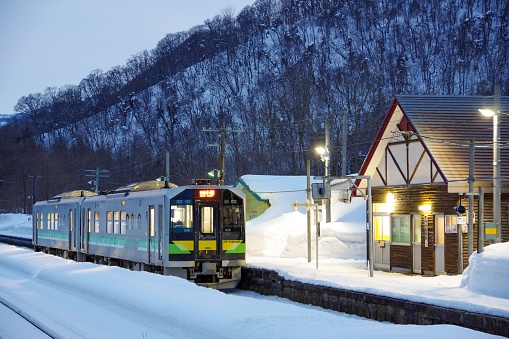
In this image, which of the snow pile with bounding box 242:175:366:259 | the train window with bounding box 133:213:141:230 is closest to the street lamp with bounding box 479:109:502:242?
the train window with bounding box 133:213:141:230

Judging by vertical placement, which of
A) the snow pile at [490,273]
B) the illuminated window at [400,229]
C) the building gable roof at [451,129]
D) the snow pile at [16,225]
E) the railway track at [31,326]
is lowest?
the snow pile at [16,225]

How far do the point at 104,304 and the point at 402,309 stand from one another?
21.6 feet

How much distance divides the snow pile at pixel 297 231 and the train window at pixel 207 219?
11216 millimetres

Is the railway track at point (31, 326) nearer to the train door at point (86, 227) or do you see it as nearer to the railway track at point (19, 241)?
the train door at point (86, 227)

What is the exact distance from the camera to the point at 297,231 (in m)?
37.7

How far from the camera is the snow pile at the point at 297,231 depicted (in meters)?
34.2

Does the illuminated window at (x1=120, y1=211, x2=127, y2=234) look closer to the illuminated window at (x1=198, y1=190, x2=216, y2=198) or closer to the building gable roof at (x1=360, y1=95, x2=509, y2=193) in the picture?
the illuminated window at (x1=198, y1=190, x2=216, y2=198)

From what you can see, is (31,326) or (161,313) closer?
(161,313)

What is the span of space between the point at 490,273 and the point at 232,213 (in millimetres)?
8000

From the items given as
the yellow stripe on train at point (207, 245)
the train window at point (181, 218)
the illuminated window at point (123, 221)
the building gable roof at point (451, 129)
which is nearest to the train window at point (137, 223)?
the illuminated window at point (123, 221)

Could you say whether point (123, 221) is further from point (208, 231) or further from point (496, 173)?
point (496, 173)

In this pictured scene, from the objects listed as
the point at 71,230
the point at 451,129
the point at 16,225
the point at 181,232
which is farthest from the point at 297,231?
the point at 16,225

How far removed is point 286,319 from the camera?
12570 mm

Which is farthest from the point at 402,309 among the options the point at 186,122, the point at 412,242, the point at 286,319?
the point at 186,122
